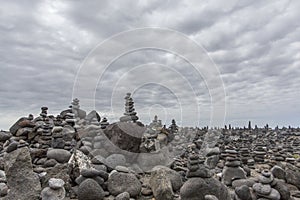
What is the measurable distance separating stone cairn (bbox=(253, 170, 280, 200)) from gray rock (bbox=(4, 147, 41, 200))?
17.2 ft

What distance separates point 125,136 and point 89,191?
11.1ft

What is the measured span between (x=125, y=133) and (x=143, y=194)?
3.05 m

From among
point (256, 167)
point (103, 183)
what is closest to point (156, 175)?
point (103, 183)

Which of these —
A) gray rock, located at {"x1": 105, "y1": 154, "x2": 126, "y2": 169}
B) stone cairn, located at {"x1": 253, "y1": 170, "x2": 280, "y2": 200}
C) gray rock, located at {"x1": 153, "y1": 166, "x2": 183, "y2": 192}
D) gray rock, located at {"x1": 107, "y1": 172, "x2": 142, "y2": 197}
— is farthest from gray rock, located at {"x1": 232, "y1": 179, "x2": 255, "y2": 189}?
gray rock, located at {"x1": 105, "y1": 154, "x2": 126, "y2": 169}

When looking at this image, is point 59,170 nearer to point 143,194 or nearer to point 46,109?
point 143,194

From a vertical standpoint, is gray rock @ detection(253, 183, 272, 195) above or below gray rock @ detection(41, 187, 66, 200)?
above

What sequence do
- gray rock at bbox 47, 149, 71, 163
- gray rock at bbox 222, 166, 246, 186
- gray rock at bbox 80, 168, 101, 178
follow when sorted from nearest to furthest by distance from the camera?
gray rock at bbox 80, 168, 101, 178 → gray rock at bbox 222, 166, 246, 186 → gray rock at bbox 47, 149, 71, 163

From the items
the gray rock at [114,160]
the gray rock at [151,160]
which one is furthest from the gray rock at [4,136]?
the gray rock at [151,160]

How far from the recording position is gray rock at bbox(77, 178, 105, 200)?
21.7 feet

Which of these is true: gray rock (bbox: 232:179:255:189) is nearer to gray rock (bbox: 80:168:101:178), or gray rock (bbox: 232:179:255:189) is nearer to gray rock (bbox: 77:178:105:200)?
gray rock (bbox: 77:178:105:200)

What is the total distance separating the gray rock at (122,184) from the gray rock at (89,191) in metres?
0.41

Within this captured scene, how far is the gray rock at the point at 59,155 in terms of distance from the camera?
9.51 metres

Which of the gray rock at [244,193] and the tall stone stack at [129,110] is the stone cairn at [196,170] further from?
the tall stone stack at [129,110]

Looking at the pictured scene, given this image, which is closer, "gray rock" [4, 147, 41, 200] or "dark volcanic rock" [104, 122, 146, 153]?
"gray rock" [4, 147, 41, 200]
